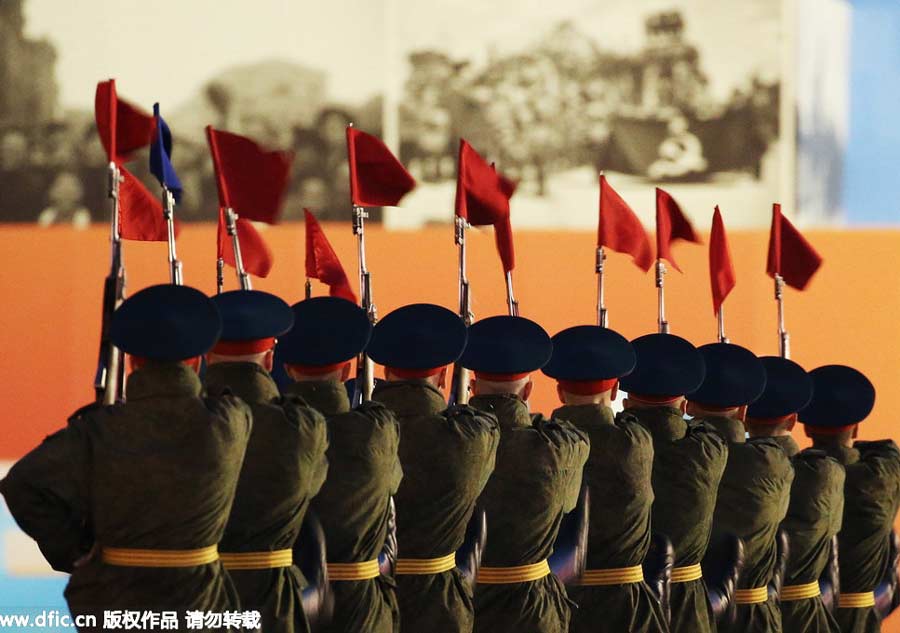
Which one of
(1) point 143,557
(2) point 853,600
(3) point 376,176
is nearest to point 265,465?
(1) point 143,557

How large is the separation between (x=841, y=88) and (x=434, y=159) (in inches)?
117

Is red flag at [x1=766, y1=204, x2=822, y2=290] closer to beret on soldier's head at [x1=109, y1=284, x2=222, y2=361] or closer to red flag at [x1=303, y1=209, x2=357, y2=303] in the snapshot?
red flag at [x1=303, y1=209, x2=357, y2=303]

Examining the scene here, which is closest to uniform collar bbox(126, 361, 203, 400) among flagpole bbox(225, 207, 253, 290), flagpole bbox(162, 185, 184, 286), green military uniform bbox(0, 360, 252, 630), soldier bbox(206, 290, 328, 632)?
green military uniform bbox(0, 360, 252, 630)

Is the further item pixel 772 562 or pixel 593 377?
pixel 772 562

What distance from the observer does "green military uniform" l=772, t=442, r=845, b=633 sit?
6.90 m

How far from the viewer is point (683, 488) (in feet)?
19.8

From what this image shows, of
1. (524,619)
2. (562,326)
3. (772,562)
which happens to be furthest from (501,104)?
(524,619)

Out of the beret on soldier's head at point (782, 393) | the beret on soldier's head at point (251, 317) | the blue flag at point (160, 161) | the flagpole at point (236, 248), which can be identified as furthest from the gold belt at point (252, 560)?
the beret on soldier's head at point (782, 393)

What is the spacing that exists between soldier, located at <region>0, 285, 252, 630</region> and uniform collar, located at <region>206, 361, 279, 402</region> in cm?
31

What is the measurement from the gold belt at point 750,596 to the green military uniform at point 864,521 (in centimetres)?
93

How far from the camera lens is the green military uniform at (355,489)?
16.0 feet

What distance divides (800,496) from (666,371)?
1201 millimetres

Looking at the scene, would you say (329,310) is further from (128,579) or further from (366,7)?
(366,7)

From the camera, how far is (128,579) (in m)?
4.16
